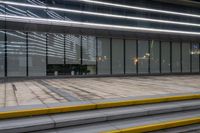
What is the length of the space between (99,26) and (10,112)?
1326 cm

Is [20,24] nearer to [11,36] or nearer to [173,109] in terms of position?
[11,36]

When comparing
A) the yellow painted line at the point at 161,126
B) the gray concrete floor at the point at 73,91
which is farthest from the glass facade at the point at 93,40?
the yellow painted line at the point at 161,126

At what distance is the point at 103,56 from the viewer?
18.3 meters

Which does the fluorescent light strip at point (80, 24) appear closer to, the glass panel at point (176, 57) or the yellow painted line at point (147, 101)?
the glass panel at point (176, 57)

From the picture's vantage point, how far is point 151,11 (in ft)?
65.7

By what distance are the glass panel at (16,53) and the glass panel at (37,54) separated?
16.8 inches

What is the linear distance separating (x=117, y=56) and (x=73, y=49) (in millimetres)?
4098

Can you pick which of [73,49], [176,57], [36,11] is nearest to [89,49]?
[73,49]

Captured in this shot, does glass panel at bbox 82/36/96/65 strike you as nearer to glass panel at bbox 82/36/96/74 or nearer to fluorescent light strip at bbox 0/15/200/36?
glass panel at bbox 82/36/96/74

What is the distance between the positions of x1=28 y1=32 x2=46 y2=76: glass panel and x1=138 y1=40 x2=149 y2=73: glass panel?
8.75 m

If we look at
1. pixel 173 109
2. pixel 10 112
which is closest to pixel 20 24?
pixel 10 112

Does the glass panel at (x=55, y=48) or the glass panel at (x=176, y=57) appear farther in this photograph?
the glass panel at (x=176, y=57)

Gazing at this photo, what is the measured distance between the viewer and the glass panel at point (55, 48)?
16422mm

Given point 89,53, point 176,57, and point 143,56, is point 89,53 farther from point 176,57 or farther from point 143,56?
point 176,57
